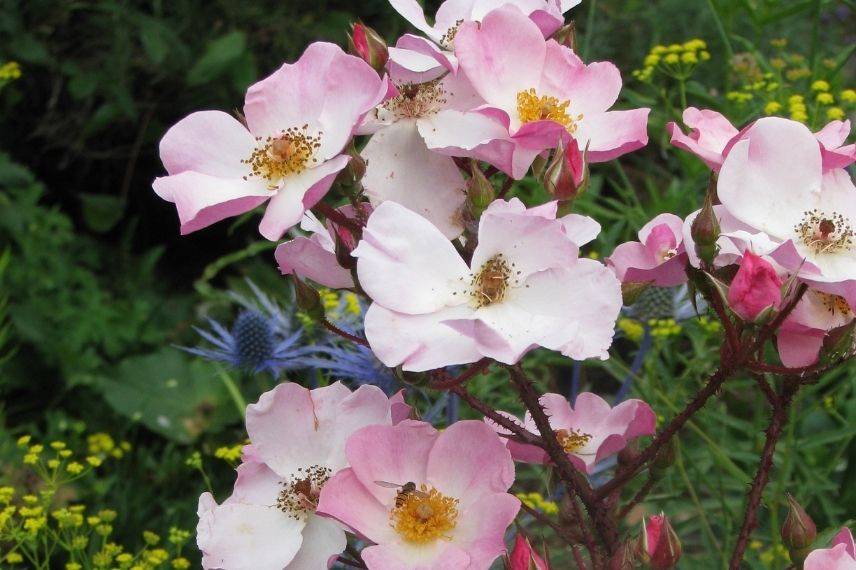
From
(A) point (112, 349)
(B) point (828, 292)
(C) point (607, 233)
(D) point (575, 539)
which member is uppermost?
(B) point (828, 292)

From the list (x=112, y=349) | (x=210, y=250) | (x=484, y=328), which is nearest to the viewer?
(x=484, y=328)

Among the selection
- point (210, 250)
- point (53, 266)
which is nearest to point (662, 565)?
point (53, 266)

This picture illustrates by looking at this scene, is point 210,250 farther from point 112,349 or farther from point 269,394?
point 269,394

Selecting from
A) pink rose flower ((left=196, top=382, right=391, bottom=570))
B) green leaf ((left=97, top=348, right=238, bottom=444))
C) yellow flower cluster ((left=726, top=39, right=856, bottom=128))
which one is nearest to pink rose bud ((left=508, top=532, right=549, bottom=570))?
pink rose flower ((left=196, top=382, right=391, bottom=570))

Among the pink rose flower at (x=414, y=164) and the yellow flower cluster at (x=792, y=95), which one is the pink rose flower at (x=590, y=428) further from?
the yellow flower cluster at (x=792, y=95)

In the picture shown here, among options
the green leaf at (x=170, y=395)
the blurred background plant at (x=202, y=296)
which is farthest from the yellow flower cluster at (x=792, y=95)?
the green leaf at (x=170, y=395)

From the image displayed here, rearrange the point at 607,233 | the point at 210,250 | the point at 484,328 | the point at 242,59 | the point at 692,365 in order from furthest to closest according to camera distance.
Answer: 1. the point at 210,250
2. the point at 242,59
3. the point at 607,233
4. the point at 692,365
5. the point at 484,328
